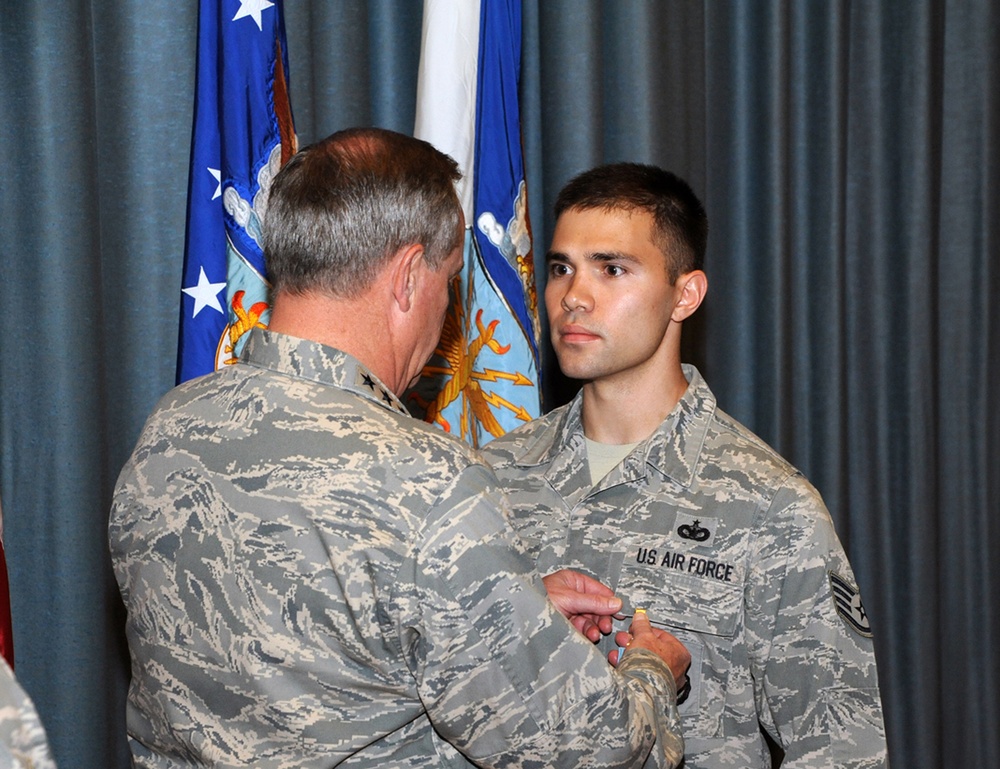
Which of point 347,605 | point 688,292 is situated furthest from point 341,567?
point 688,292

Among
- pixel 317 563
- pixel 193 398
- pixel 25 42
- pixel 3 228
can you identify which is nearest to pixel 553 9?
pixel 25 42

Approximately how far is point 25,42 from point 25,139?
0.22m

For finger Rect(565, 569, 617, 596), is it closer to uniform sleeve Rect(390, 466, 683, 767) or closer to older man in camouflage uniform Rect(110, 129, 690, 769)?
older man in camouflage uniform Rect(110, 129, 690, 769)

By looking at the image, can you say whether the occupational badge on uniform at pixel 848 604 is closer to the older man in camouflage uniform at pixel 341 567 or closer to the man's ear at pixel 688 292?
the older man in camouflage uniform at pixel 341 567

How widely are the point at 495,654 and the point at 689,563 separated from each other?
0.64 meters

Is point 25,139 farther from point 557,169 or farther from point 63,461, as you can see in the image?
point 557,169

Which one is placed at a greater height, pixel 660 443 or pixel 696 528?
pixel 660 443

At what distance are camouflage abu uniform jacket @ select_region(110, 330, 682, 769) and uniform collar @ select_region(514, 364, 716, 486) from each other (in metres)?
0.60

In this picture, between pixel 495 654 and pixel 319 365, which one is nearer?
pixel 495 654

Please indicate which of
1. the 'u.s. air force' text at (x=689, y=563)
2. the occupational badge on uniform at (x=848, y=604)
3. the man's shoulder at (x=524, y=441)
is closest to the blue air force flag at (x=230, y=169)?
the man's shoulder at (x=524, y=441)

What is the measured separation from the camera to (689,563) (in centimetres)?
178

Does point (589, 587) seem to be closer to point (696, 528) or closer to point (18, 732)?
point (696, 528)

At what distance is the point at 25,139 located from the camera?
98.0 inches

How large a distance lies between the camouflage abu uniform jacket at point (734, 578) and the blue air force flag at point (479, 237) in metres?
0.46
